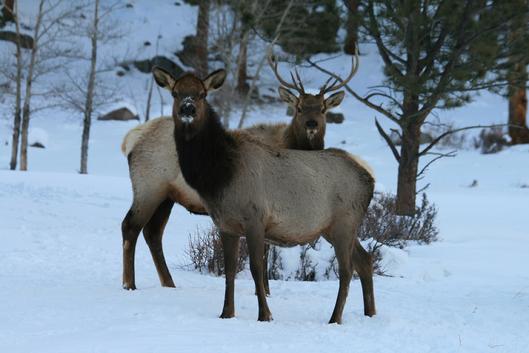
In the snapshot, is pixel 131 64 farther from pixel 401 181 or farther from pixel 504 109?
pixel 401 181

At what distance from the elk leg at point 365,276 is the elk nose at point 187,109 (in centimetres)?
191

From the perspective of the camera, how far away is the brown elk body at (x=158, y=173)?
7797mm

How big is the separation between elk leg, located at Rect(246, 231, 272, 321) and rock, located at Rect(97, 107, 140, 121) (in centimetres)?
2734

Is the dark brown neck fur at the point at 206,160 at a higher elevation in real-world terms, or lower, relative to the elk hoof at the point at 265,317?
higher

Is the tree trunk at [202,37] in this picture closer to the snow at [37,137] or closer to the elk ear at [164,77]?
the snow at [37,137]

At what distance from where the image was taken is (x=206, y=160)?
6340 millimetres

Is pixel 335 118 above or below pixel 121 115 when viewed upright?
above

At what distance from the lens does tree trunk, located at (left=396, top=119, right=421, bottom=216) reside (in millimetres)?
13969

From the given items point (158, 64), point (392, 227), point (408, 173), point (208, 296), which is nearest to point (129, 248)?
point (208, 296)

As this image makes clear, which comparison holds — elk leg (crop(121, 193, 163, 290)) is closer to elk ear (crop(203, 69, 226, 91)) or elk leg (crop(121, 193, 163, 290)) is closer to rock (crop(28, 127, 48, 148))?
elk ear (crop(203, 69, 226, 91))

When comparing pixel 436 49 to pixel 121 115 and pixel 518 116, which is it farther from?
pixel 121 115

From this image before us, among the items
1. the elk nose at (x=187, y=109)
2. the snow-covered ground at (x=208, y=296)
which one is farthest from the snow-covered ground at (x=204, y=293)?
the elk nose at (x=187, y=109)

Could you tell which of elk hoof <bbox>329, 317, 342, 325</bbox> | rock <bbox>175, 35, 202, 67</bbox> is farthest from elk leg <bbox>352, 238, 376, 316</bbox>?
rock <bbox>175, 35, 202, 67</bbox>

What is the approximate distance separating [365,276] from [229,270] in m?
1.24
